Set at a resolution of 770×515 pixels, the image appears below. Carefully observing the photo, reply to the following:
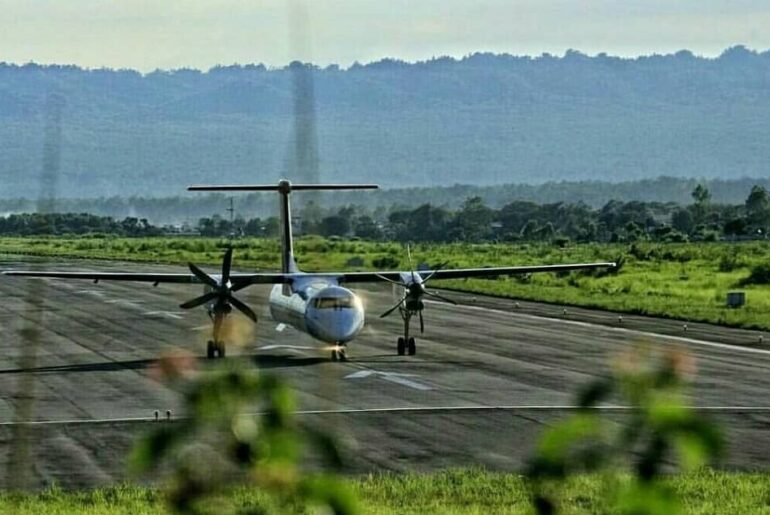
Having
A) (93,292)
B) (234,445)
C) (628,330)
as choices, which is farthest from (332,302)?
(93,292)

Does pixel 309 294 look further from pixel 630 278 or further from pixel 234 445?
pixel 630 278

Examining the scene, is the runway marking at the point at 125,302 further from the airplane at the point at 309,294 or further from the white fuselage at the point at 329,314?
the white fuselage at the point at 329,314

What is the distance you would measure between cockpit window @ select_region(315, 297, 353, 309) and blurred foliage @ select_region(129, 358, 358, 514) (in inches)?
1298

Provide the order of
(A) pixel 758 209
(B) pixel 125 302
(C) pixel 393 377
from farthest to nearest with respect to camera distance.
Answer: (A) pixel 758 209 → (B) pixel 125 302 → (C) pixel 393 377

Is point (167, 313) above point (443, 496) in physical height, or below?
below

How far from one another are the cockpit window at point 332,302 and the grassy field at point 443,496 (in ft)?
51.0

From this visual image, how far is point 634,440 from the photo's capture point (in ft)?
9.19

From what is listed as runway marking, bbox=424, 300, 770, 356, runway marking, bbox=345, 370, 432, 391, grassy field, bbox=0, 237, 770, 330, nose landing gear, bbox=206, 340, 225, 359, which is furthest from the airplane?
nose landing gear, bbox=206, 340, 225, 359

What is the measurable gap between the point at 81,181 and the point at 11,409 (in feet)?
59.9

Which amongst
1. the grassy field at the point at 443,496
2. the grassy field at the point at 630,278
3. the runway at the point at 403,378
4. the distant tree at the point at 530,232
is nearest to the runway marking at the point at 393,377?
the runway at the point at 403,378

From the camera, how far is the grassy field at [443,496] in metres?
17.7

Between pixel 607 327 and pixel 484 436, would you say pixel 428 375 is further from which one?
pixel 607 327

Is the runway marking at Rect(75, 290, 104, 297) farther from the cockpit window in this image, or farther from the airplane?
the cockpit window

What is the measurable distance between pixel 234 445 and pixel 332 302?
33.1 metres
